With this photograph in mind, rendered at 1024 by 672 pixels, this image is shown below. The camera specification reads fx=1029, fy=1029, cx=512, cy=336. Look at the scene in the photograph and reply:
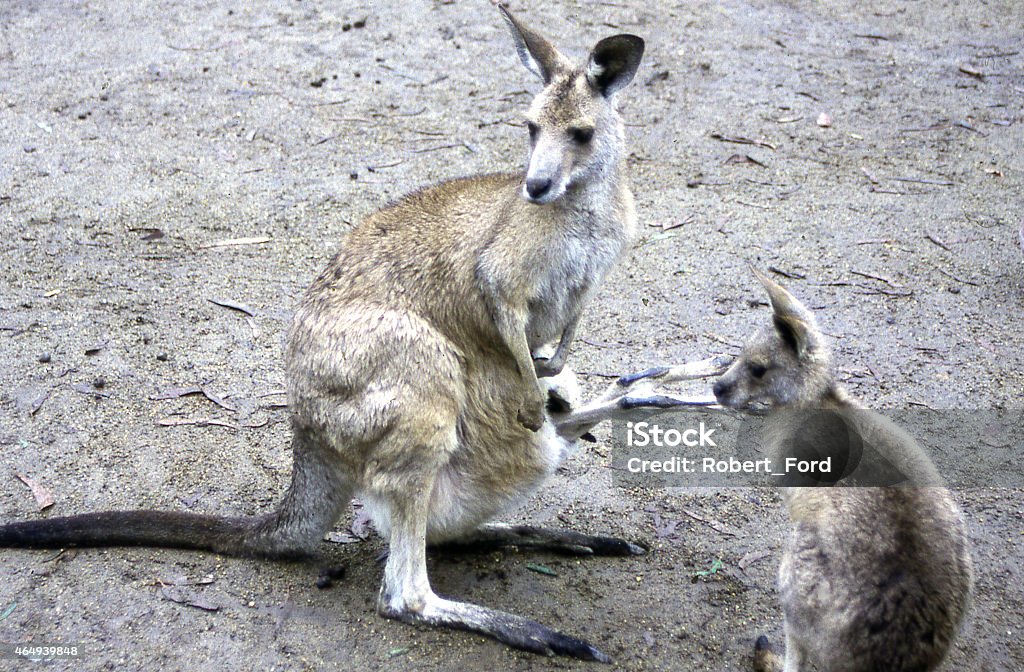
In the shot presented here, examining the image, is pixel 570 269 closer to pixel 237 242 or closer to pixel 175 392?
pixel 175 392

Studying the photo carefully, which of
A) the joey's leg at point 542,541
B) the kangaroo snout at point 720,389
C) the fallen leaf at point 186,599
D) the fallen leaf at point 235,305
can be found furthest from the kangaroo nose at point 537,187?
the fallen leaf at point 235,305

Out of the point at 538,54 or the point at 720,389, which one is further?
the point at 538,54

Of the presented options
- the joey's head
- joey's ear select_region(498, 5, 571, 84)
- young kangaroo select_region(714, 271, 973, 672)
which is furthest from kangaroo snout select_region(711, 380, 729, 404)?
joey's ear select_region(498, 5, 571, 84)

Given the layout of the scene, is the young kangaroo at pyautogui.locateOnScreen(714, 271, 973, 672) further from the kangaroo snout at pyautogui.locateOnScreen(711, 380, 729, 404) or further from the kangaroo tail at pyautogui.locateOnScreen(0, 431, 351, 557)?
the kangaroo tail at pyautogui.locateOnScreen(0, 431, 351, 557)

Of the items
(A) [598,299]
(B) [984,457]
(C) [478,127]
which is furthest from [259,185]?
(B) [984,457]

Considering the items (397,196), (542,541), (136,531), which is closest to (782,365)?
(542,541)

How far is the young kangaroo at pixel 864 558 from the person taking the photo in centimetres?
274

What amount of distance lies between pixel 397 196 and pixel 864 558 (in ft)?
14.3

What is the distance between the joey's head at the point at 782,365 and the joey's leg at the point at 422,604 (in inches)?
40.0

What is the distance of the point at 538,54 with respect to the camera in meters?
3.61

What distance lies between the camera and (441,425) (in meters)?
3.48

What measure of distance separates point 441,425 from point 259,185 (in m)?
3.76

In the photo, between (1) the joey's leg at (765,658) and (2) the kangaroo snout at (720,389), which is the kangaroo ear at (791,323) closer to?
(2) the kangaroo snout at (720,389)

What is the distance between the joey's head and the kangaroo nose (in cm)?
72
